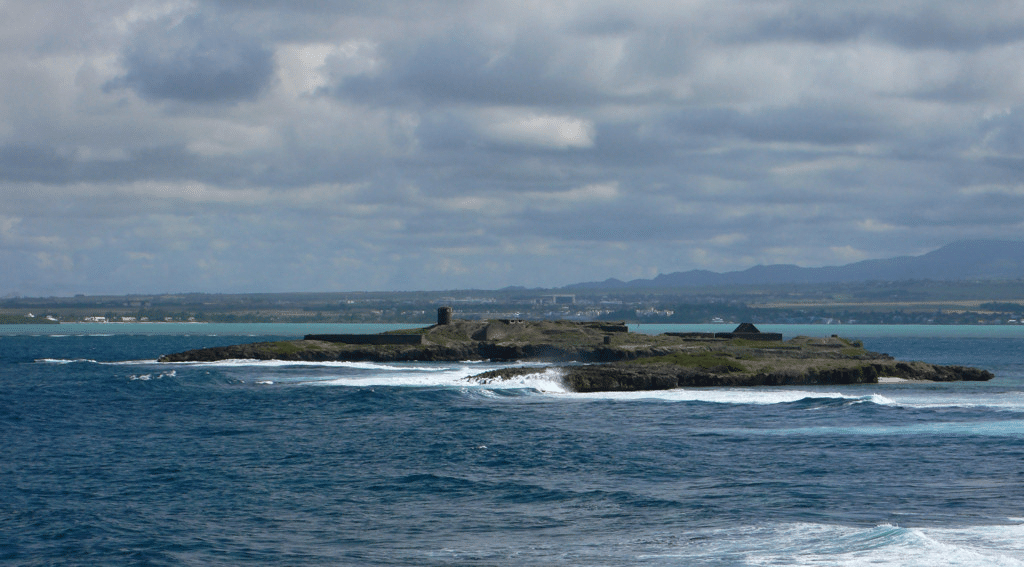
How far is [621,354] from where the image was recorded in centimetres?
11144

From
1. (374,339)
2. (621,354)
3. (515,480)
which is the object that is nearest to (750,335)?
(621,354)

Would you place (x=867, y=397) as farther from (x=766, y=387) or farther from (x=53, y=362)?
(x=53, y=362)

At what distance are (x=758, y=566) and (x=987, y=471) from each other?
16715 mm

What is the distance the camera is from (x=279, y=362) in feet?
378

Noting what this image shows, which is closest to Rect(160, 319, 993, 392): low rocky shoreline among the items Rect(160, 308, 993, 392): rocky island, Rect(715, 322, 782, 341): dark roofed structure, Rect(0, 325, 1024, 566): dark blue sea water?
Rect(160, 308, 993, 392): rocky island

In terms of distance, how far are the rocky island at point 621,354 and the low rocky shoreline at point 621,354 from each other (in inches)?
3.6

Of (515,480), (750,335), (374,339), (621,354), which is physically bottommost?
(515,480)

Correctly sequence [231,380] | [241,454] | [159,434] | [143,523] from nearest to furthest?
1. [143,523]
2. [241,454]
3. [159,434]
4. [231,380]

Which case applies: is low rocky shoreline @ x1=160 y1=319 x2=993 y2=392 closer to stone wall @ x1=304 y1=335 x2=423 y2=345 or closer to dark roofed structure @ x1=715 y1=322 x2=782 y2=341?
stone wall @ x1=304 y1=335 x2=423 y2=345

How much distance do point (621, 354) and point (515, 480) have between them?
75.3 metres

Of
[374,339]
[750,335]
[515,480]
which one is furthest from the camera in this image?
[374,339]

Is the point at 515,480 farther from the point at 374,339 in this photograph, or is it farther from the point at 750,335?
the point at 374,339

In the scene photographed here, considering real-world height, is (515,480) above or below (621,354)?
below

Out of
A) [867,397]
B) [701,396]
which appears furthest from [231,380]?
[867,397]
